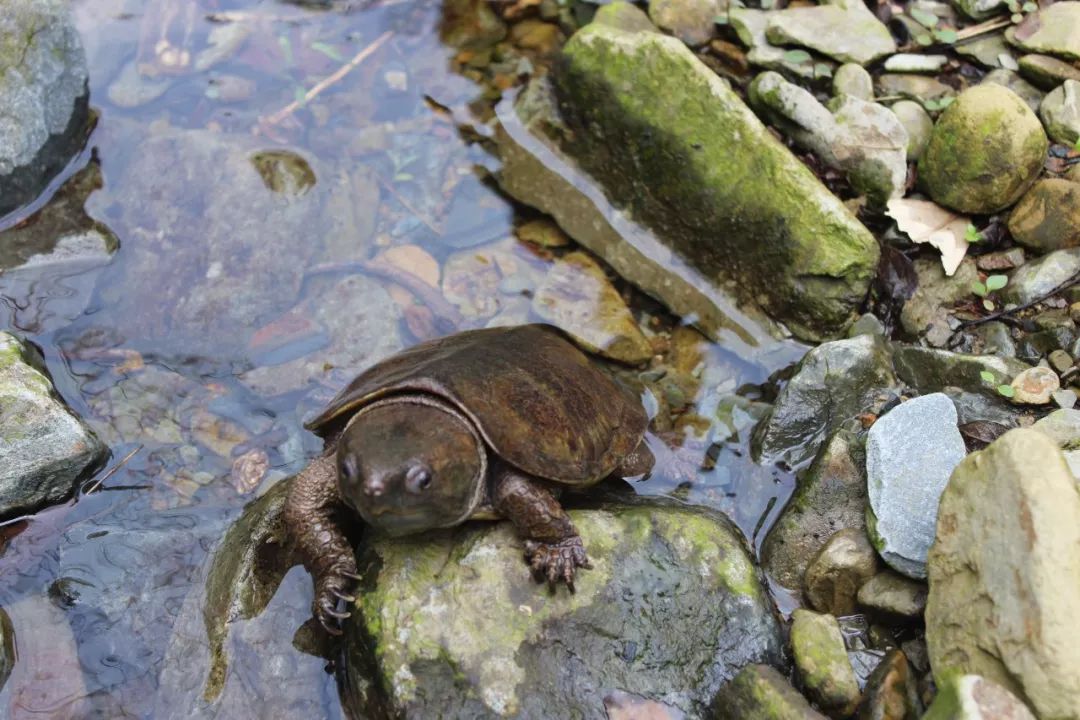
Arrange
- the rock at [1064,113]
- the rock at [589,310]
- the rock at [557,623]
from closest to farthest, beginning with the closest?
the rock at [557,623], the rock at [1064,113], the rock at [589,310]

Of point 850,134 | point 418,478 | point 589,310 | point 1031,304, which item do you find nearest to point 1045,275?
point 1031,304

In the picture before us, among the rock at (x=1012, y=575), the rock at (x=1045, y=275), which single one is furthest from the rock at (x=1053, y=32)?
the rock at (x=1012, y=575)

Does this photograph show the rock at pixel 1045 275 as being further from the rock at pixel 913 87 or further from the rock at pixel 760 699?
the rock at pixel 760 699

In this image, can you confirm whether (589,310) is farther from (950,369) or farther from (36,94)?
(36,94)

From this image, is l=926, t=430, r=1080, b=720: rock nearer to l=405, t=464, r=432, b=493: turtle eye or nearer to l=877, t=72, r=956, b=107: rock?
l=405, t=464, r=432, b=493: turtle eye

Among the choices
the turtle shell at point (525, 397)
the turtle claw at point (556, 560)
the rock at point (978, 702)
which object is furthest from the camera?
the turtle shell at point (525, 397)

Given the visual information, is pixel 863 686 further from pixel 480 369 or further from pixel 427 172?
pixel 427 172
